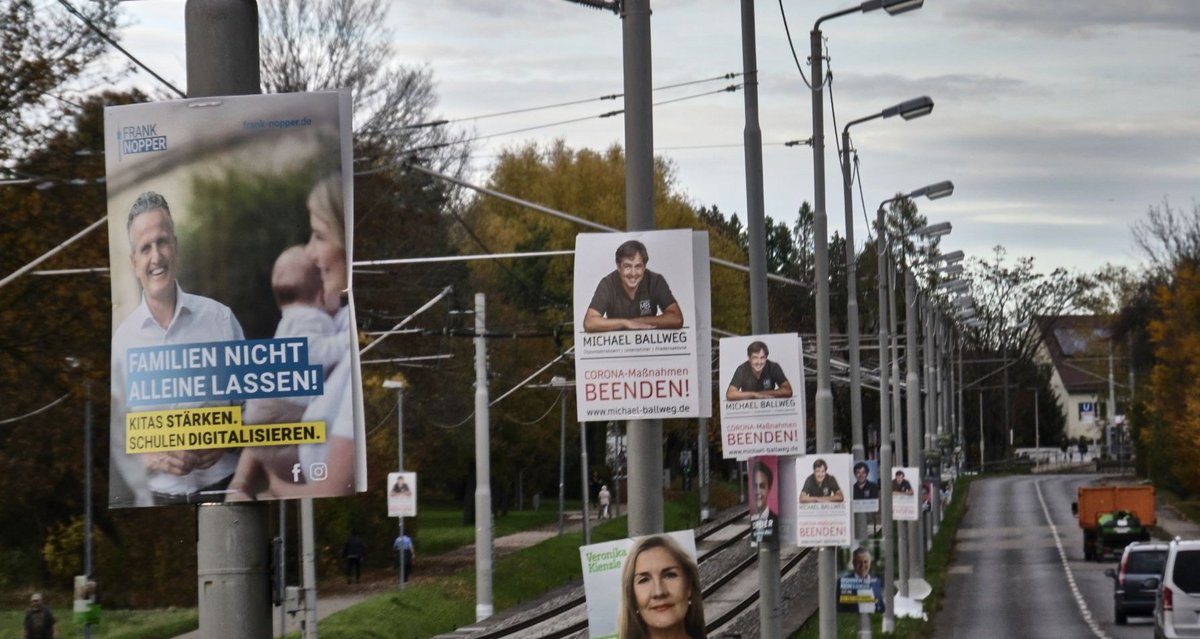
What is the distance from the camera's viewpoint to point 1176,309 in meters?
93.7

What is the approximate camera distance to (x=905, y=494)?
41656 millimetres

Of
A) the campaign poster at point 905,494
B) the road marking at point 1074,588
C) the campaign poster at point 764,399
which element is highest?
the campaign poster at point 764,399

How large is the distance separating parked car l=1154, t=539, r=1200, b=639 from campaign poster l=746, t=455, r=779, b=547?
10.4m

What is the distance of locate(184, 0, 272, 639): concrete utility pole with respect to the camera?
786 centimetres

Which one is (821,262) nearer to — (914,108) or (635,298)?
(914,108)

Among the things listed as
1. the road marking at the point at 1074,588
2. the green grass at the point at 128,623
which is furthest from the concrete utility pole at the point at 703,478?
the green grass at the point at 128,623

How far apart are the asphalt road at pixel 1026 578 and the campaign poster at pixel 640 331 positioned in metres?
31.7

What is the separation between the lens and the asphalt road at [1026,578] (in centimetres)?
4522

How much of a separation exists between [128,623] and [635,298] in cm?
3161

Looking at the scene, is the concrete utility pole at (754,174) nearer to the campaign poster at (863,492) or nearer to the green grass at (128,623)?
the campaign poster at (863,492)

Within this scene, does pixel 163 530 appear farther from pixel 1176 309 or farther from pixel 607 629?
pixel 1176 309

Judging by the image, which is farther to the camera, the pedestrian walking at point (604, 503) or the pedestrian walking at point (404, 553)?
the pedestrian walking at point (604, 503)

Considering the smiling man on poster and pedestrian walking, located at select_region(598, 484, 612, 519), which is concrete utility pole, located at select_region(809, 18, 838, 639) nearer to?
the smiling man on poster

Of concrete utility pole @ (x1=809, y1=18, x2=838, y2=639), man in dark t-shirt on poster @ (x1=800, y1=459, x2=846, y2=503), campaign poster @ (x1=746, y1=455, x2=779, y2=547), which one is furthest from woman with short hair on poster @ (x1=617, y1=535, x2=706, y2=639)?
concrete utility pole @ (x1=809, y1=18, x2=838, y2=639)
